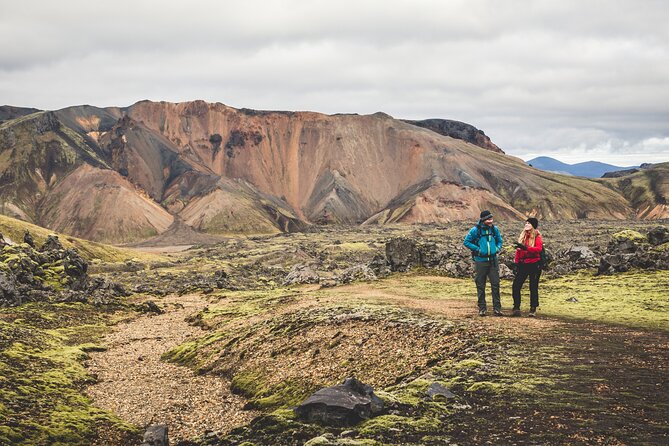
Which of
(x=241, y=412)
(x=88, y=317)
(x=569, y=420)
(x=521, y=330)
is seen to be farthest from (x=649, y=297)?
(x=88, y=317)

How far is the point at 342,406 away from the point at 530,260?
14991mm

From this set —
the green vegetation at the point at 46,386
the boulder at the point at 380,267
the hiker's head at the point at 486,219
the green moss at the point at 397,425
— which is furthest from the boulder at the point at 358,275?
the green moss at the point at 397,425

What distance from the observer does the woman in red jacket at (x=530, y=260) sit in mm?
24531

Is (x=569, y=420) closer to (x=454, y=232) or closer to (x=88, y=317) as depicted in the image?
(x=88, y=317)

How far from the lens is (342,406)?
529 inches

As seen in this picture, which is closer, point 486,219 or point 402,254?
point 486,219

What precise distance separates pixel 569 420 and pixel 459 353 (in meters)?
7.39

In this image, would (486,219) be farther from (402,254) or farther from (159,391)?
(402,254)

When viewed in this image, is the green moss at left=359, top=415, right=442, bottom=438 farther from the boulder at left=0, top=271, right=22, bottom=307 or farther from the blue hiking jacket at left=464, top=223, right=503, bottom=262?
the boulder at left=0, top=271, right=22, bottom=307

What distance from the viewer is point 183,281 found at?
89.5m

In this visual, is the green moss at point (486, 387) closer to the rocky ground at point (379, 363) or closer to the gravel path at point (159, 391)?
the rocky ground at point (379, 363)

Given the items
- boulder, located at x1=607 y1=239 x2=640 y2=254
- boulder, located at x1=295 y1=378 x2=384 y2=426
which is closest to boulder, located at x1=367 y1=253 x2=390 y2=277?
boulder, located at x1=607 y1=239 x2=640 y2=254

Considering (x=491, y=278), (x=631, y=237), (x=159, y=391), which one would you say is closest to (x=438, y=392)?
(x=491, y=278)

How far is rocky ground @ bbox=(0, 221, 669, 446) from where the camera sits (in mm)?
12695
